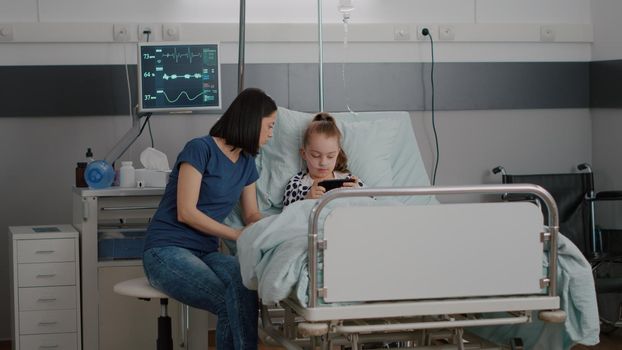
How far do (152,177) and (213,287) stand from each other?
3.32 feet

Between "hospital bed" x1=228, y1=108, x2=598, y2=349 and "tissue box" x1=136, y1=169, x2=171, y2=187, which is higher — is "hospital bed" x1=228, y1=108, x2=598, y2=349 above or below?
below

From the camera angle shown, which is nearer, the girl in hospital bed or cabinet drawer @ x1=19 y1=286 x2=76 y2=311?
the girl in hospital bed

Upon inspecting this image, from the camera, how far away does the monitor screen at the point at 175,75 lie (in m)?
3.89

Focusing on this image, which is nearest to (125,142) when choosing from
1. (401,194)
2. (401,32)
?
(401,32)

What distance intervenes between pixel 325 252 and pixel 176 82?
1688 mm

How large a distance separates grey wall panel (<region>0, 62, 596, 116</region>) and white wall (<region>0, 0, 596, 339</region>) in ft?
0.16

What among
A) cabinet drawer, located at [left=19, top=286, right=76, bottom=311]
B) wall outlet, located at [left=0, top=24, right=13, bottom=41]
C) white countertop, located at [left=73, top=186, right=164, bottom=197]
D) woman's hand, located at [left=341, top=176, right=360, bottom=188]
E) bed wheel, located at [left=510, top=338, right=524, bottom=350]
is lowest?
bed wheel, located at [left=510, top=338, right=524, bottom=350]

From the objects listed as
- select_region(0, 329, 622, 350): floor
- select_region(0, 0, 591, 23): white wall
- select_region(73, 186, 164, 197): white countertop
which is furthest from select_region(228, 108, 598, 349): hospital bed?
select_region(0, 0, 591, 23): white wall

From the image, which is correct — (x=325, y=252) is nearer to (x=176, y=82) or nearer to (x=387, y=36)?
(x=176, y=82)

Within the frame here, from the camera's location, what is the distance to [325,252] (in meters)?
2.44

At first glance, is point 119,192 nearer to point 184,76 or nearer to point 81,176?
point 81,176

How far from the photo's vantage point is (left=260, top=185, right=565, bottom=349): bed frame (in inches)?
96.4

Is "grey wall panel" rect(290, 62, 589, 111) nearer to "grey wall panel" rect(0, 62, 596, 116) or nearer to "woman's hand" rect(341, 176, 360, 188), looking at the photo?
"grey wall panel" rect(0, 62, 596, 116)

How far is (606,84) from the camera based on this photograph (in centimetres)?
473
